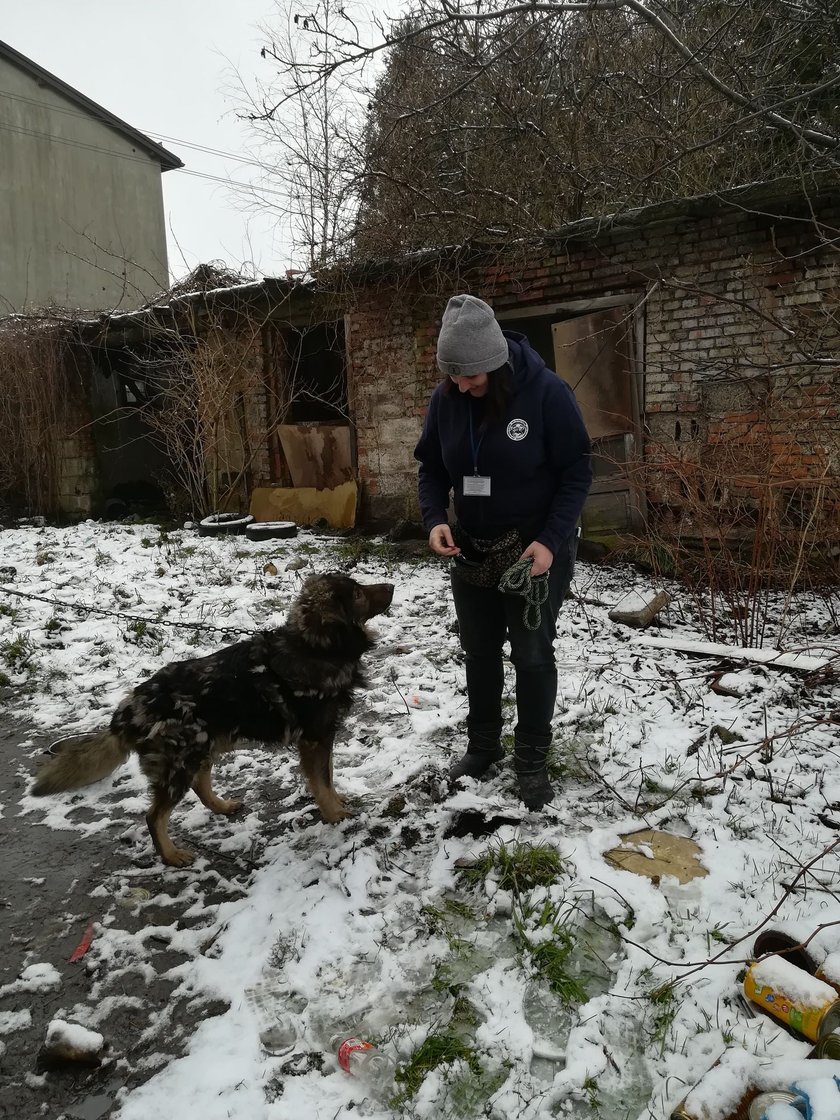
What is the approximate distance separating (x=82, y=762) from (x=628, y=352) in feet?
22.9

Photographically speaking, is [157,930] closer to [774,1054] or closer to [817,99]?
[774,1054]

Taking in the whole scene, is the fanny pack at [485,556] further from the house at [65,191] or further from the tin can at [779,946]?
the house at [65,191]

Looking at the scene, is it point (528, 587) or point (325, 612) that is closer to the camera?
point (528, 587)

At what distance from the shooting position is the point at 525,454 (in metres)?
2.94

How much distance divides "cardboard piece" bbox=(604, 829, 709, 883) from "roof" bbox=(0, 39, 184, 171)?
1080 inches

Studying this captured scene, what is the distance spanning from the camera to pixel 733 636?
17.0 feet

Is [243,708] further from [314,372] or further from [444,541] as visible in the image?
[314,372]

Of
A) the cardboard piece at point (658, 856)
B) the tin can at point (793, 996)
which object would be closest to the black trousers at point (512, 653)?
the cardboard piece at point (658, 856)

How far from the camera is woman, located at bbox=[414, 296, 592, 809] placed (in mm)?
2887

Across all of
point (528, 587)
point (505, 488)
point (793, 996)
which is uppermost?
point (505, 488)

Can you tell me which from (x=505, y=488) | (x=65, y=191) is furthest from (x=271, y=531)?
(x=65, y=191)

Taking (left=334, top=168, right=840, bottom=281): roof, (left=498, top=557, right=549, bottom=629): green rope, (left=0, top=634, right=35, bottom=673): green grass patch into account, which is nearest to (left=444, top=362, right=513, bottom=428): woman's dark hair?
(left=498, top=557, right=549, bottom=629): green rope

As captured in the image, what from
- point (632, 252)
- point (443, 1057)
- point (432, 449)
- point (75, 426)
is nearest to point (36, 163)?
point (75, 426)

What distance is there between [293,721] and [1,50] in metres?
26.4
